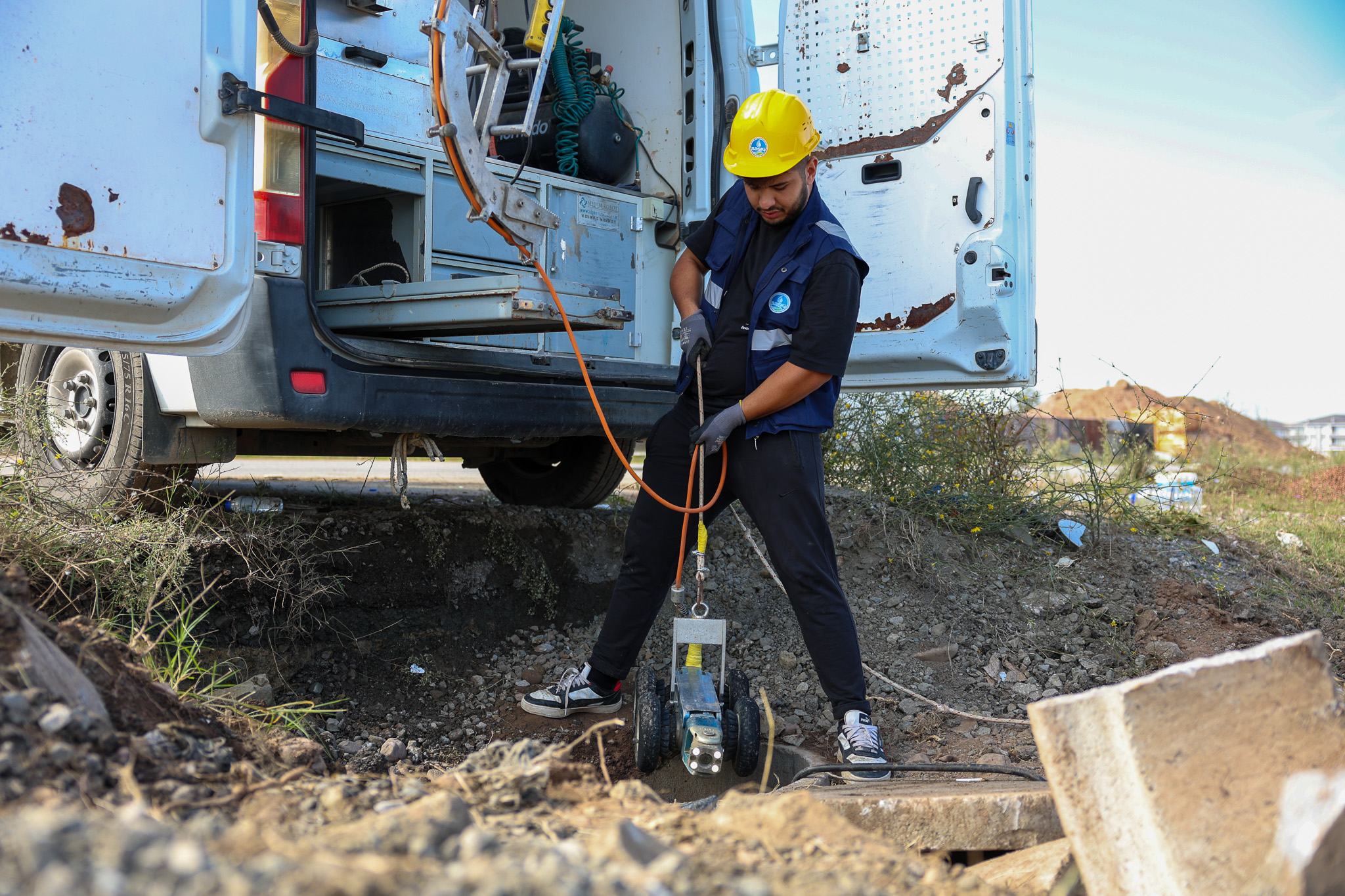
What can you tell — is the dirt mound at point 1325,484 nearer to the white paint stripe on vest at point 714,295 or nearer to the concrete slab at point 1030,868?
the white paint stripe on vest at point 714,295

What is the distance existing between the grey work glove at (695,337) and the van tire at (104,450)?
1.73 m

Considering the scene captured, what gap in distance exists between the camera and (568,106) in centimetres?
446

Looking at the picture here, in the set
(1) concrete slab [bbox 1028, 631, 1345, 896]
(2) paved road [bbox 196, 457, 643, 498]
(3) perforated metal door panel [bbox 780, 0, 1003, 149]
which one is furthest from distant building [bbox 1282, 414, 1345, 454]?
(1) concrete slab [bbox 1028, 631, 1345, 896]

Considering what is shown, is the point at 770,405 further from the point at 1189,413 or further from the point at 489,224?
the point at 1189,413

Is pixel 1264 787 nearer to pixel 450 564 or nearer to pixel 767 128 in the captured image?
pixel 767 128

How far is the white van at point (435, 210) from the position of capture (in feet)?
7.27

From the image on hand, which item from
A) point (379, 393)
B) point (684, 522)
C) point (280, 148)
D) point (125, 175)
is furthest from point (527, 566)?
point (125, 175)

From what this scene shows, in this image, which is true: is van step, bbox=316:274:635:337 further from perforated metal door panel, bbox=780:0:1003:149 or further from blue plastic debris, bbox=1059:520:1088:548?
blue plastic debris, bbox=1059:520:1088:548

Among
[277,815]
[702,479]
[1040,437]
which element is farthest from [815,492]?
[1040,437]

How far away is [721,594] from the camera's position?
4.08 metres

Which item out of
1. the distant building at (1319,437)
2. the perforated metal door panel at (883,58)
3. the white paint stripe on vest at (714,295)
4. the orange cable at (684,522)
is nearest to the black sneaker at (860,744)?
the orange cable at (684,522)

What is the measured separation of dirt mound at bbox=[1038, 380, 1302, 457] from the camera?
4.77 meters

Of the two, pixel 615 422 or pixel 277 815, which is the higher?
pixel 615 422

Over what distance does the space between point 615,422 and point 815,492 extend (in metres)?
0.96
